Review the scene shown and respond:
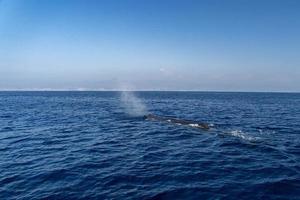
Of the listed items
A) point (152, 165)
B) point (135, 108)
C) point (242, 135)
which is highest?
point (135, 108)

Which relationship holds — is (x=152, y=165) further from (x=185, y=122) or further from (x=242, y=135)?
(x=185, y=122)

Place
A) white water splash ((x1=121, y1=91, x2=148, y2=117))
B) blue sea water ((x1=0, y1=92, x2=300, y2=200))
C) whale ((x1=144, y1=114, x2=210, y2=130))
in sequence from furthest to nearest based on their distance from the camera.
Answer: white water splash ((x1=121, y1=91, x2=148, y2=117)) < whale ((x1=144, y1=114, x2=210, y2=130)) < blue sea water ((x1=0, y1=92, x2=300, y2=200))

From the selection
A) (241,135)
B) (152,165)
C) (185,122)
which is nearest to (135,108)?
(185,122)

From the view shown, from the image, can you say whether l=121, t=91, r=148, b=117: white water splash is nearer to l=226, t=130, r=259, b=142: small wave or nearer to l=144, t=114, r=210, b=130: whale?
l=144, t=114, r=210, b=130: whale

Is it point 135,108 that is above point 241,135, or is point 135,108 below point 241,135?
above

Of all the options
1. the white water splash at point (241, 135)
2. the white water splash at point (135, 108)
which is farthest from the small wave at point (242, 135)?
the white water splash at point (135, 108)

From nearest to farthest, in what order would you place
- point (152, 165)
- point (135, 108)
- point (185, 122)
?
point (152, 165)
point (185, 122)
point (135, 108)

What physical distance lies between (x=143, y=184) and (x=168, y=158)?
6376 mm

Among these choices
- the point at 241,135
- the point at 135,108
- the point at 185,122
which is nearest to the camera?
the point at 241,135

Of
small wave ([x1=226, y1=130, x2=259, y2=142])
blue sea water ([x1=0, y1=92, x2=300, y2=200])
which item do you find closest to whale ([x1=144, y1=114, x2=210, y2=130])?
blue sea water ([x1=0, y1=92, x2=300, y2=200])

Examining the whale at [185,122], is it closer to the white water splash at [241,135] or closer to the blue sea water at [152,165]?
the blue sea water at [152,165]

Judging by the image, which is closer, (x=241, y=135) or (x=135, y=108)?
(x=241, y=135)

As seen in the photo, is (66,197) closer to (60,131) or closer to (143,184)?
(143,184)

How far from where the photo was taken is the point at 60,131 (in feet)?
122
